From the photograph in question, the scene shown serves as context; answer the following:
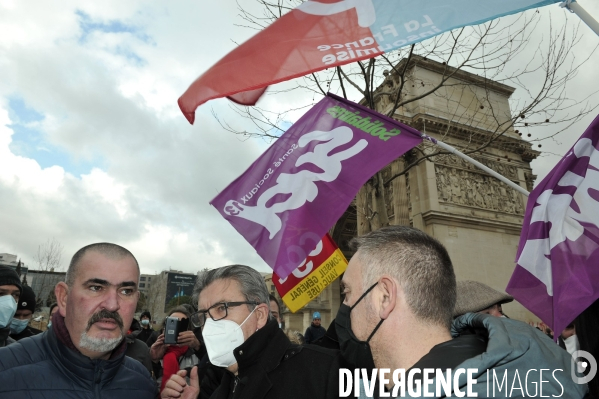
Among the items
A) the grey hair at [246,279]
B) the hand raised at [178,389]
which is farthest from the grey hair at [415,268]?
the hand raised at [178,389]

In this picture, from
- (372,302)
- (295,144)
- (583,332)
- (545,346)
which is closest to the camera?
(545,346)

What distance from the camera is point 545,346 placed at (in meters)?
1.36

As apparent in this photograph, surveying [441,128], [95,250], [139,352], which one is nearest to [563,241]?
[95,250]

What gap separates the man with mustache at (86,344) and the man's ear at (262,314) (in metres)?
0.78

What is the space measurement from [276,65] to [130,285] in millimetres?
1804

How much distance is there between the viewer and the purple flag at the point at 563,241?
270cm

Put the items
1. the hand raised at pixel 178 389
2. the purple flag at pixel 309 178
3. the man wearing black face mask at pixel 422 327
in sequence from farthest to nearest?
the purple flag at pixel 309 178 < the hand raised at pixel 178 389 < the man wearing black face mask at pixel 422 327

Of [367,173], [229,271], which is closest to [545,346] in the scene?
[229,271]

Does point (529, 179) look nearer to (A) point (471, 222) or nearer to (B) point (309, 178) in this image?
(A) point (471, 222)

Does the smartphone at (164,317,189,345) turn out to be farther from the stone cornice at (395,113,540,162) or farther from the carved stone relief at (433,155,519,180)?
the carved stone relief at (433,155,519,180)

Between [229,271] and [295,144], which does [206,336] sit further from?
[295,144]

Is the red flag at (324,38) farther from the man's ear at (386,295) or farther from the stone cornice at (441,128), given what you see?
the stone cornice at (441,128)

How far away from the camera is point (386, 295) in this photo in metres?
1.75

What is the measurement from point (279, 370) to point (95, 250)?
1.33 m
